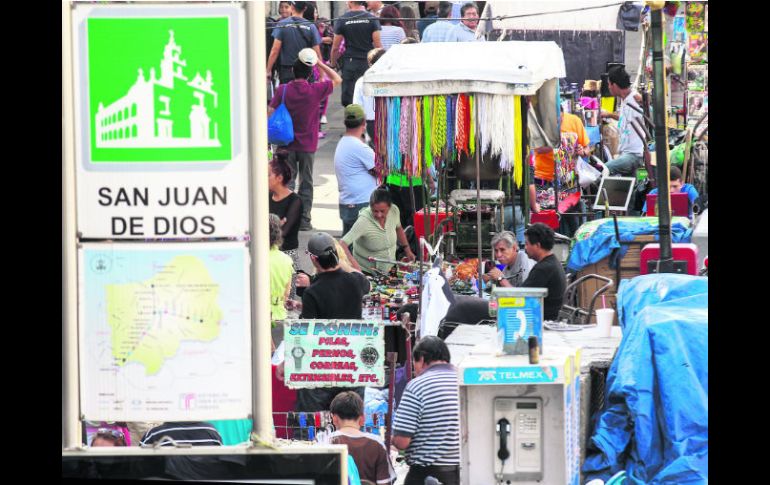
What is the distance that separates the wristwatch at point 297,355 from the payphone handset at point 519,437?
5.72 ft

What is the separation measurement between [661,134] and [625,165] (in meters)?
7.11

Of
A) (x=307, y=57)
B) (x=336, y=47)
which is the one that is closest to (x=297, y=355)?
(x=307, y=57)

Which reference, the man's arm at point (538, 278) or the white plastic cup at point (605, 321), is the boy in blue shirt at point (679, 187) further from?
the white plastic cup at point (605, 321)

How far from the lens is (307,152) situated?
16.4 m

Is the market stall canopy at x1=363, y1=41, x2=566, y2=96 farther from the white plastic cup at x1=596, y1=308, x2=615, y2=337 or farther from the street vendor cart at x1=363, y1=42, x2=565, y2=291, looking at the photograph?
the white plastic cup at x1=596, y1=308, x2=615, y2=337

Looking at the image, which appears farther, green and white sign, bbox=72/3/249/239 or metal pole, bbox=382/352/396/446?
metal pole, bbox=382/352/396/446

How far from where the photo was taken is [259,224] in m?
5.34

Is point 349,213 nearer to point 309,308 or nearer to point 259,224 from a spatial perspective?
point 309,308

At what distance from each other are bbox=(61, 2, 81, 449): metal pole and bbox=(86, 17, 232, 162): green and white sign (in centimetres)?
8

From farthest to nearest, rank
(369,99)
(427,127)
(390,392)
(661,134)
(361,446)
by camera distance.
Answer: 1. (369,99)
2. (427,127)
3. (661,134)
4. (390,392)
5. (361,446)

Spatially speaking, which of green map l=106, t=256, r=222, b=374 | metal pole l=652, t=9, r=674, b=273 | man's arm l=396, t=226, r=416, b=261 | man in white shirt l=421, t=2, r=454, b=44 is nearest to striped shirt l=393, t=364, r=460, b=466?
metal pole l=652, t=9, r=674, b=273

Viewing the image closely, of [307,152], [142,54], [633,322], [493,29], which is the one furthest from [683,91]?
[142,54]

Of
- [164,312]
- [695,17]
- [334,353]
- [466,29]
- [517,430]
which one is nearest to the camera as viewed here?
[164,312]

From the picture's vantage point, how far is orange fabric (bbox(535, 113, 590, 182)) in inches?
668
